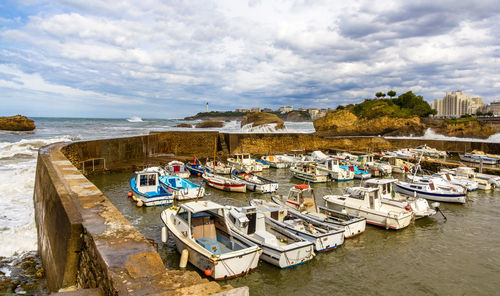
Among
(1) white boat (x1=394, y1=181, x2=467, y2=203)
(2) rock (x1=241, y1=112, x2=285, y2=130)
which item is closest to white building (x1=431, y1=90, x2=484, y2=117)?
(2) rock (x1=241, y1=112, x2=285, y2=130)

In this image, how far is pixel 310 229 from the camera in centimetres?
1114

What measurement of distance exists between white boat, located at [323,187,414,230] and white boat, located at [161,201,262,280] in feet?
20.1

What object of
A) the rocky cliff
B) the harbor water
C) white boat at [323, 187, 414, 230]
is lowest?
the harbor water

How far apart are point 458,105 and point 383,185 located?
568 ft

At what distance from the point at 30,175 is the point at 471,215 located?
83.7 ft

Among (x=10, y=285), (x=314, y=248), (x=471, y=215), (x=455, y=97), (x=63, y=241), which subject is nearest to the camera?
(x=63, y=241)

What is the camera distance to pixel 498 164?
3131 centimetres

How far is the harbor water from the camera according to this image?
8.49 metres

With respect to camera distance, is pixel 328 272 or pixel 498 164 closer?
pixel 328 272

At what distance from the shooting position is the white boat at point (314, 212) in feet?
38.8

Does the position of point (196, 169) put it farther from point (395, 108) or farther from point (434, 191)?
point (395, 108)

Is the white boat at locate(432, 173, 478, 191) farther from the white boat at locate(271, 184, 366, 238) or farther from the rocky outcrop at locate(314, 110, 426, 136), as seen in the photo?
the rocky outcrop at locate(314, 110, 426, 136)

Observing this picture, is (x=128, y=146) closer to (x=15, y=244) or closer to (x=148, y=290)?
(x=15, y=244)

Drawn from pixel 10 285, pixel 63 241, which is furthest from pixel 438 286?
pixel 10 285
